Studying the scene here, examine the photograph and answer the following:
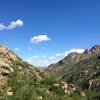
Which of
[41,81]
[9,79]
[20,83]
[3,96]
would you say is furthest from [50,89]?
[3,96]

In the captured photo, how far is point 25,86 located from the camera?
130375 mm

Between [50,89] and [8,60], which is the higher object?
[8,60]

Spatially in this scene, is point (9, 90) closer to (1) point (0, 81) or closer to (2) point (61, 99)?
(1) point (0, 81)

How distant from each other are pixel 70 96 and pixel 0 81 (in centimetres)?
3783

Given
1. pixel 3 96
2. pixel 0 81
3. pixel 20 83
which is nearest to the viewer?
pixel 3 96

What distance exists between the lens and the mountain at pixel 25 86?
389ft

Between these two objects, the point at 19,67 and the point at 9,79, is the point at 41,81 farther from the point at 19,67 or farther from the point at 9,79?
the point at 9,79

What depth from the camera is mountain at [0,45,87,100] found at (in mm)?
118438

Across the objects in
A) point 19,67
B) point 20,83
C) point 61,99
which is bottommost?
point 61,99

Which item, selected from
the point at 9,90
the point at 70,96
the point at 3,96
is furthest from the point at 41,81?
the point at 3,96

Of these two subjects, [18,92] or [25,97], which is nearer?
[18,92]

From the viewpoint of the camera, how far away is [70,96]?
5330 inches

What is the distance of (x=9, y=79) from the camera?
4749 inches

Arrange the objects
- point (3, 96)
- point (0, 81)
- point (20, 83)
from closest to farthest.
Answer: point (3, 96) → point (0, 81) → point (20, 83)
